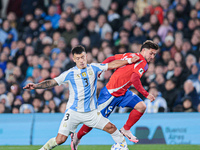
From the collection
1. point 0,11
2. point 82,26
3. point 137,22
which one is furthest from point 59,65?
point 0,11

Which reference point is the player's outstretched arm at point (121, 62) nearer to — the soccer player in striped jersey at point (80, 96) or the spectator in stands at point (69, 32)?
the soccer player in striped jersey at point (80, 96)

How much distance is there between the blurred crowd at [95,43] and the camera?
11297mm

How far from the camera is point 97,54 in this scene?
12.7 meters

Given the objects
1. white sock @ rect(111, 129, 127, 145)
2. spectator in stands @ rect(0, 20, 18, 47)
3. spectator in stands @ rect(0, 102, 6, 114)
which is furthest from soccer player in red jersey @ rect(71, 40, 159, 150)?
spectator in stands @ rect(0, 20, 18, 47)

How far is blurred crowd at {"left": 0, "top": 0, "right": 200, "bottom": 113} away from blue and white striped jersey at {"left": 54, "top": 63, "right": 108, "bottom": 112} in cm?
387

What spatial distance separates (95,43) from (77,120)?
6.67m

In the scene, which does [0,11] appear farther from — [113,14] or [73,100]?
[73,100]

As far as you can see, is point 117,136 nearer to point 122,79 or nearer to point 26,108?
point 122,79

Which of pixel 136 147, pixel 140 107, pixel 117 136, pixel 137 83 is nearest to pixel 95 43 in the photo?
pixel 136 147

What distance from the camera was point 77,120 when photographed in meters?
7.09

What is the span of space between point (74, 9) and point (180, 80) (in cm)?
546

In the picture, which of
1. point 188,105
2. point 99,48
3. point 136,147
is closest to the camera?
point 136,147

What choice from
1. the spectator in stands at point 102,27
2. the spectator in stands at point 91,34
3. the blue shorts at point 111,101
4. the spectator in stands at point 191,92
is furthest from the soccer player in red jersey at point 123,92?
the spectator in stands at point 102,27

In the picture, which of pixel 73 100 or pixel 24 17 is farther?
pixel 24 17
